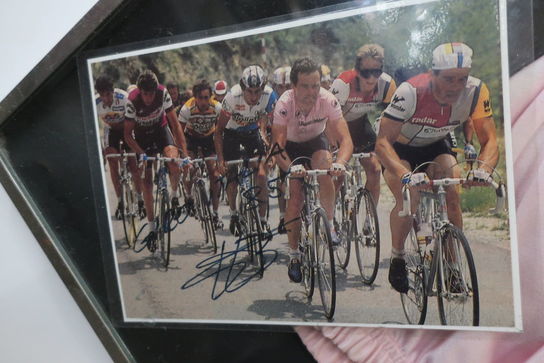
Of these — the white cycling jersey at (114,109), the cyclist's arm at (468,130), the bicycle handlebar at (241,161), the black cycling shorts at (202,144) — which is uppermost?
the white cycling jersey at (114,109)

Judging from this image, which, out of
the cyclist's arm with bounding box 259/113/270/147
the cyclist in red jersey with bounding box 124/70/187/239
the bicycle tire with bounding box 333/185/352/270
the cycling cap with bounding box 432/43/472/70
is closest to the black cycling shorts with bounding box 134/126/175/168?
the cyclist in red jersey with bounding box 124/70/187/239

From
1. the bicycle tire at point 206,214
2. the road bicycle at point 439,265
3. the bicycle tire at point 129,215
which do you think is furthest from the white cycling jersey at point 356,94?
the bicycle tire at point 129,215

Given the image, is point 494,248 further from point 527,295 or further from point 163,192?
point 163,192

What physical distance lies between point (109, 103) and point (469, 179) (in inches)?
17.9

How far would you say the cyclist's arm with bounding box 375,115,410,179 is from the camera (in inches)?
19.1

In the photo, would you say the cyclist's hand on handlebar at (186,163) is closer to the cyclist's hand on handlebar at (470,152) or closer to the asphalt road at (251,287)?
the asphalt road at (251,287)

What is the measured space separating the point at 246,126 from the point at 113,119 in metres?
0.19

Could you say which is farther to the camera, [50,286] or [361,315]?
[50,286]

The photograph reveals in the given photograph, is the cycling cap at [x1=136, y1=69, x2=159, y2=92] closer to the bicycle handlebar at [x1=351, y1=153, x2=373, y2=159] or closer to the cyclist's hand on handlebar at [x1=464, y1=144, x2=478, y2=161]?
the bicycle handlebar at [x1=351, y1=153, x2=373, y2=159]

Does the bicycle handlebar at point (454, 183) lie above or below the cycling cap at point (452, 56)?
below

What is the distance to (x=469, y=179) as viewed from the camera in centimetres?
47

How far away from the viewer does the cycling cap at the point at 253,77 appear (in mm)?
508

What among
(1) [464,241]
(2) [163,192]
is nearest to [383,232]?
(1) [464,241]

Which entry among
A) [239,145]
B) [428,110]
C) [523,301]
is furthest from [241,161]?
[523,301]
